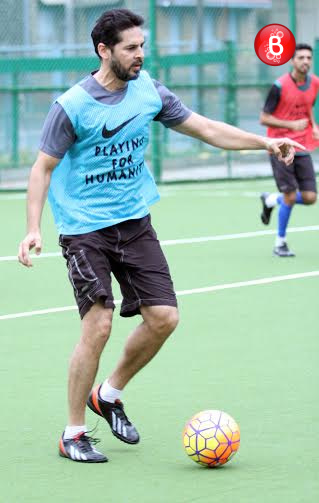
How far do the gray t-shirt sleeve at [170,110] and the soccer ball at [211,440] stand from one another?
4.97 feet

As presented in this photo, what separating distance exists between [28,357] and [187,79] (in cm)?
1477

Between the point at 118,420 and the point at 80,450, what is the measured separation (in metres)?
0.39

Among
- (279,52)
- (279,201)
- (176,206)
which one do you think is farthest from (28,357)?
(279,52)

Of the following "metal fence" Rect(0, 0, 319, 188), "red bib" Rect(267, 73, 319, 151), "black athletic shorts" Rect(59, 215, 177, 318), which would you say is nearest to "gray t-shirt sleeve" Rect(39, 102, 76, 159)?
"black athletic shorts" Rect(59, 215, 177, 318)

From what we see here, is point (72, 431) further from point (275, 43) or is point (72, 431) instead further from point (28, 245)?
→ point (275, 43)

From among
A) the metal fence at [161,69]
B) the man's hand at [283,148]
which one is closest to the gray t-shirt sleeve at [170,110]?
the man's hand at [283,148]

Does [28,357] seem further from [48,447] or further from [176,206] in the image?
[176,206]

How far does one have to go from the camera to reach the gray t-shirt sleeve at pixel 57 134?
599 centimetres

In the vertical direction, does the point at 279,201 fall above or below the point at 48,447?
below

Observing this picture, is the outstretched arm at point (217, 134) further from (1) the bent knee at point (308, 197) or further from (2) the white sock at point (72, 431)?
(1) the bent knee at point (308, 197)

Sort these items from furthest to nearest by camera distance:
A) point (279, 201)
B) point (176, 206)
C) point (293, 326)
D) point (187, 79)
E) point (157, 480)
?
point (187, 79), point (176, 206), point (279, 201), point (293, 326), point (157, 480)

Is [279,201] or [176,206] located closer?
[279,201]

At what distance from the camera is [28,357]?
8352 mm

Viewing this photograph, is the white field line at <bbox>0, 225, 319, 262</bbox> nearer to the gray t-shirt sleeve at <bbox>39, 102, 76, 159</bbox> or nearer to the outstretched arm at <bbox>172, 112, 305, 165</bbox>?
the outstretched arm at <bbox>172, 112, 305, 165</bbox>
